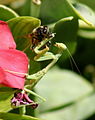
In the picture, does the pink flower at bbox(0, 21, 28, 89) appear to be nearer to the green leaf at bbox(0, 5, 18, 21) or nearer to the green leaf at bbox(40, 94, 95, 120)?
the green leaf at bbox(0, 5, 18, 21)

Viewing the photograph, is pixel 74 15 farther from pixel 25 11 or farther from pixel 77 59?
pixel 77 59

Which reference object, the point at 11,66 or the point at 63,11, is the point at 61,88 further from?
the point at 11,66

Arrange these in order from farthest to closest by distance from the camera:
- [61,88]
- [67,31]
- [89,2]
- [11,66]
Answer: [61,88] → [89,2] → [67,31] → [11,66]

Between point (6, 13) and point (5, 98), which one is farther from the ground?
point (6, 13)

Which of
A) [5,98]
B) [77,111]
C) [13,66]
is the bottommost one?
[77,111]

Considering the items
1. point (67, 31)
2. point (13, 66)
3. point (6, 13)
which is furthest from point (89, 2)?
point (13, 66)

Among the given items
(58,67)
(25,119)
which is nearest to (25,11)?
(58,67)

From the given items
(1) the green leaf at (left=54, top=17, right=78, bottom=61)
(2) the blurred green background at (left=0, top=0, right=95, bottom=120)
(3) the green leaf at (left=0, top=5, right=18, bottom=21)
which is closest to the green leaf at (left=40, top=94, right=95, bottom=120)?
(2) the blurred green background at (left=0, top=0, right=95, bottom=120)
